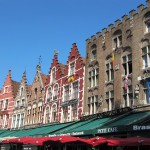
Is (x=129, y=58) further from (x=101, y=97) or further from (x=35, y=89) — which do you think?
(x=35, y=89)

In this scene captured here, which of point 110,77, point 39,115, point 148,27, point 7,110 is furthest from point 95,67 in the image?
point 7,110

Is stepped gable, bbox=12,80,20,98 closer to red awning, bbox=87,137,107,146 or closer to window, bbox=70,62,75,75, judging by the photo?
window, bbox=70,62,75,75

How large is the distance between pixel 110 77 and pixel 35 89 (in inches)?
636

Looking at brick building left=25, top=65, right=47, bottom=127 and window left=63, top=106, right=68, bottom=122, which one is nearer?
window left=63, top=106, right=68, bottom=122

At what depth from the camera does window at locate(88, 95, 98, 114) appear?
25.6m

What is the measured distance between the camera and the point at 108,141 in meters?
13.4

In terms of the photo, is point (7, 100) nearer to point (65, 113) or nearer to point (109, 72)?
point (65, 113)

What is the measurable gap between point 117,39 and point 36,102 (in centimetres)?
1662

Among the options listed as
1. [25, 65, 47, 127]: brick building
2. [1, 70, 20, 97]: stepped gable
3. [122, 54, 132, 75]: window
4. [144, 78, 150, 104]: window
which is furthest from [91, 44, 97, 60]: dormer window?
[1, 70, 20, 97]: stepped gable

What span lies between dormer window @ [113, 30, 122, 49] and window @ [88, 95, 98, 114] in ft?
17.2

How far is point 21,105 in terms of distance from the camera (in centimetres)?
4044

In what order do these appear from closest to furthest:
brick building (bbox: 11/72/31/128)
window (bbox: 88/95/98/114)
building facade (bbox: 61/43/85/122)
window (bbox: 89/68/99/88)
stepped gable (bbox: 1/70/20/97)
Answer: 1. window (bbox: 88/95/98/114)
2. window (bbox: 89/68/99/88)
3. building facade (bbox: 61/43/85/122)
4. brick building (bbox: 11/72/31/128)
5. stepped gable (bbox: 1/70/20/97)

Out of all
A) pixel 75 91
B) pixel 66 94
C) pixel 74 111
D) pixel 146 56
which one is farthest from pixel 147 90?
pixel 66 94

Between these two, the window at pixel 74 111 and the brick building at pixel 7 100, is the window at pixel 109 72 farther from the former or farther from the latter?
the brick building at pixel 7 100
